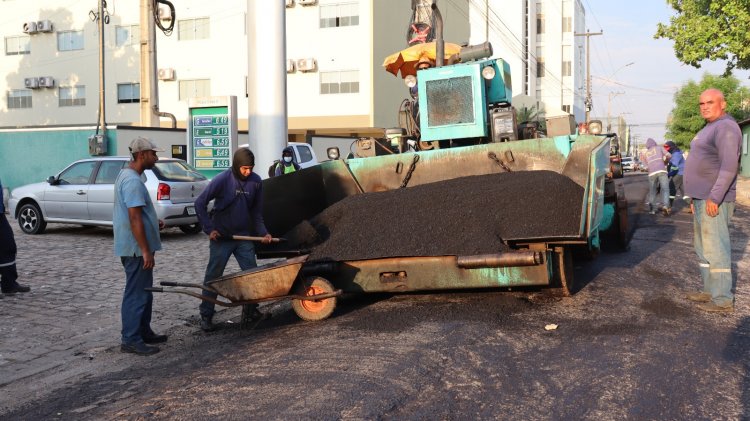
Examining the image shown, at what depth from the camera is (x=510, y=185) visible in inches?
277

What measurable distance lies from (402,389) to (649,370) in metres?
1.60

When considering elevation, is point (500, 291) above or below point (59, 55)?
below

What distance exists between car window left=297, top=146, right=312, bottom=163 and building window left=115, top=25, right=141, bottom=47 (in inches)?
1185

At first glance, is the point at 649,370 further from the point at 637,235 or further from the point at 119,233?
the point at 637,235

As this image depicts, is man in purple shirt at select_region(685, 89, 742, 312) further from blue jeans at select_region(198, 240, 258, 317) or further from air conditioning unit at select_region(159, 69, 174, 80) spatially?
air conditioning unit at select_region(159, 69, 174, 80)

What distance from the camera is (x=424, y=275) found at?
6527 millimetres

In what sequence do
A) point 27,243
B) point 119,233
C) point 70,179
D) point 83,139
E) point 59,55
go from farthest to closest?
1. point 59,55
2. point 83,139
3. point 70,179
4. point 27,243
5. point 119,233

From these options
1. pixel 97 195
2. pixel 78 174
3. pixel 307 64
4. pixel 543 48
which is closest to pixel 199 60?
pixel 307 64

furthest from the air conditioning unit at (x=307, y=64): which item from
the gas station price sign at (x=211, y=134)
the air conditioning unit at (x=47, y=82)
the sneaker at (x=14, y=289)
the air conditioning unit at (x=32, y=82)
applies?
the sneaker at (x=14, y=289)

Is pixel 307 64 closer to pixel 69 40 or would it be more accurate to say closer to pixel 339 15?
pixel 339 15

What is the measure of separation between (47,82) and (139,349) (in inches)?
1804

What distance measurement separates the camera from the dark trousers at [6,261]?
8430 mm

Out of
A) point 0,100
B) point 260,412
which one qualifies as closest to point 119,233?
point 260,412

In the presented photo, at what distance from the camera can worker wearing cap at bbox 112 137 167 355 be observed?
5836mm
